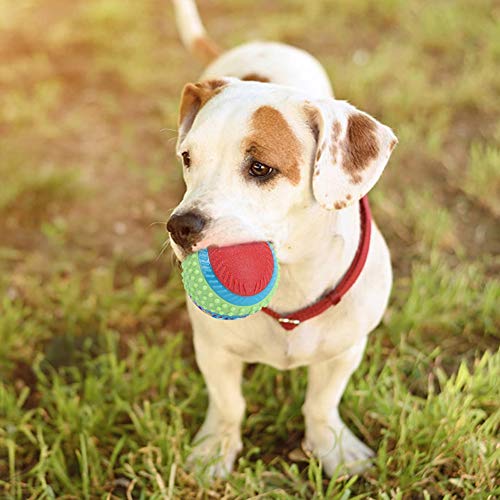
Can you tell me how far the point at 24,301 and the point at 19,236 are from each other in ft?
1.78

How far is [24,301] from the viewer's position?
3293 mm

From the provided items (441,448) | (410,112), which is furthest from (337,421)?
(410,112)

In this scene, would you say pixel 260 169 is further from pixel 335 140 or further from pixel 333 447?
pixel 333 447

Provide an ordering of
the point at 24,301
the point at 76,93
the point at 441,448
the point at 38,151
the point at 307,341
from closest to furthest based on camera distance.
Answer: the point at 307,341
the point at 441,448
the point at 24,301
the point at 38,151
the point at 76,93

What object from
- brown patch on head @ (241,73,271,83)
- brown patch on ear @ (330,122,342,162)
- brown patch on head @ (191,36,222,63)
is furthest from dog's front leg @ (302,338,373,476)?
brown patch on head @ (191,36,222,63)

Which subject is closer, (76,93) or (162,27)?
(76,93)

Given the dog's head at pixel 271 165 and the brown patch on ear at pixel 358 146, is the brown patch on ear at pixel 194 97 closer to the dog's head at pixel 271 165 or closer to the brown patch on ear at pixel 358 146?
the dog's head at pixel 271 165

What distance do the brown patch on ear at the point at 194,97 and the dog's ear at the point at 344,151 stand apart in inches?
15.1

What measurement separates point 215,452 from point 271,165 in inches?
47.4

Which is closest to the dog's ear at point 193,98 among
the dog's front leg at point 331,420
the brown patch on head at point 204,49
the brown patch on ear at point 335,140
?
the brown patch on ear at point 335,140

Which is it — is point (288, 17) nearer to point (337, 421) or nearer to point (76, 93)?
point (76, 93)

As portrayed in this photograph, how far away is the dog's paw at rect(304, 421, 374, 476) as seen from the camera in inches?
99.1

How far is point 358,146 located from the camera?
1912mm

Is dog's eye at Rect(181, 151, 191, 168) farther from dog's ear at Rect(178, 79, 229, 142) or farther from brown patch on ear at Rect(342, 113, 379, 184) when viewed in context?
brown patch on ear at Rect(342, 113, 379, 184)
